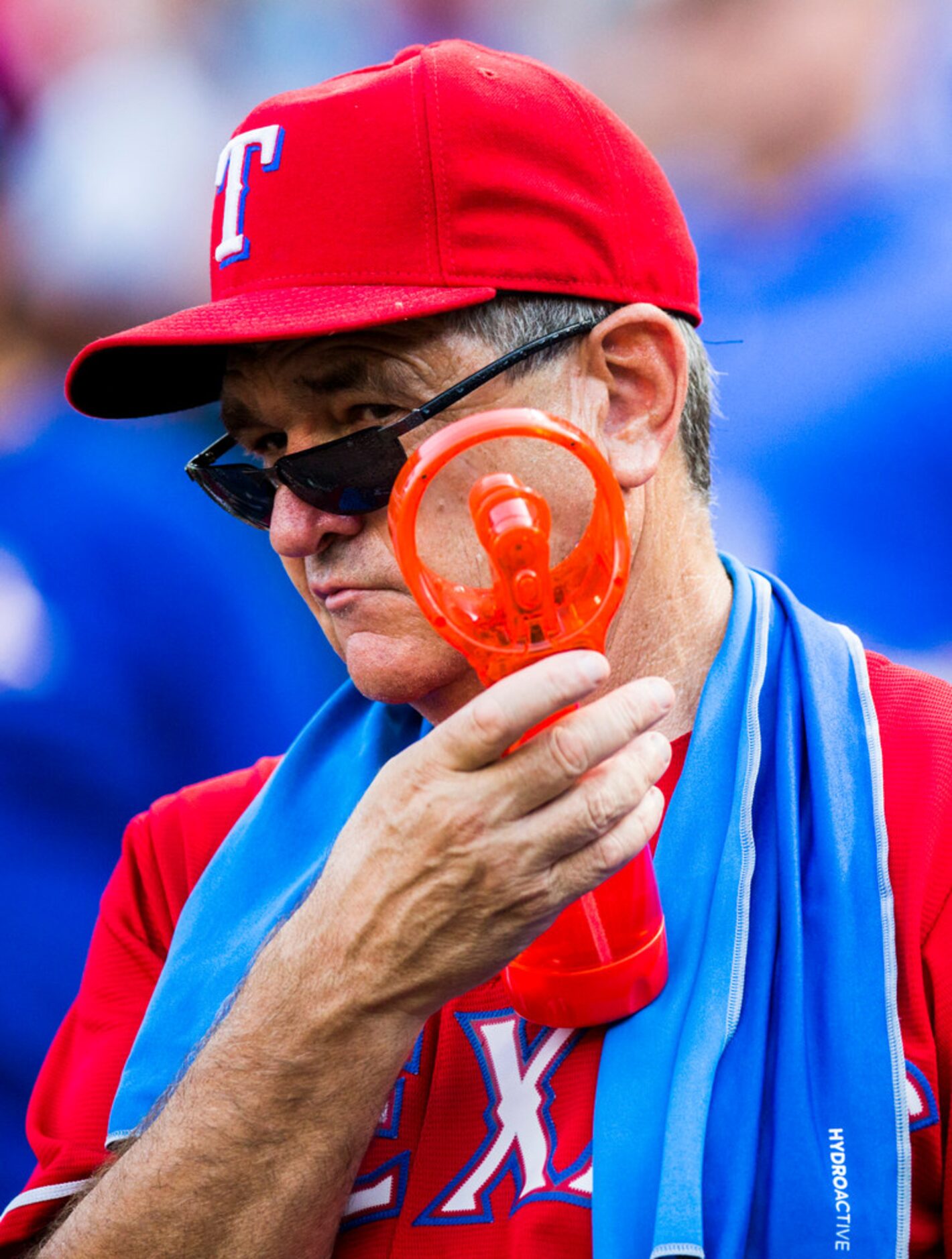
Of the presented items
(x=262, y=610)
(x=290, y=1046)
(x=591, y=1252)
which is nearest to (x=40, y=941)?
(x=262, y=610)

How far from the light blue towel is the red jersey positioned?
0.19 ft

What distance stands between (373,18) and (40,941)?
2459 millimetres

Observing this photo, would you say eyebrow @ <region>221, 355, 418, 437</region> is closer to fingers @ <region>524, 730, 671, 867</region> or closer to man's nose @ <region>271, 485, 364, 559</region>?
man's nose @ <region>271, 485, 364, 559</region>

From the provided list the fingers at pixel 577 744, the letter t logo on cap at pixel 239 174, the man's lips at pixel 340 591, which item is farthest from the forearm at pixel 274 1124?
the letter t logo on cap at pixel 239 174

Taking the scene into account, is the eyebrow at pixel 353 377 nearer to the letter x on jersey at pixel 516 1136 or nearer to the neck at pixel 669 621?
the neck at pixel 669 621

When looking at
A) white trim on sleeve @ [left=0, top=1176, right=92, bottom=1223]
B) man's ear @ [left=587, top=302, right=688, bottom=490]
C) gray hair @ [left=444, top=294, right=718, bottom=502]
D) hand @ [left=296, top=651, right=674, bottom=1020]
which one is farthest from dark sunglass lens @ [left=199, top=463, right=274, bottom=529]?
white trim on sleeve @ [left=0, top=1176, right=92, bottom=1223]

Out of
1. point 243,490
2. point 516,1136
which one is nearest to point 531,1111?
point 516,1136

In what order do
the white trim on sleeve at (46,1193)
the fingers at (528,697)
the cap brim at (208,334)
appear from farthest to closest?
the white trim on sleeve at (46,1193), the cap brim at (208,334), the fingers at (528,697)

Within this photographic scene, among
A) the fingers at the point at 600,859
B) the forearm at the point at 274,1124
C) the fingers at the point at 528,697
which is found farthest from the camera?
the forearm at the point at 274,1124

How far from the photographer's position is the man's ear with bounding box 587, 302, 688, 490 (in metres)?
1.82

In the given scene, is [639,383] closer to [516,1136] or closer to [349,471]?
[349,471]

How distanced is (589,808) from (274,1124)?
2.03 feet

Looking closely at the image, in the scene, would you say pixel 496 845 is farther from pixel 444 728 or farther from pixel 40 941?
pixel 40 941

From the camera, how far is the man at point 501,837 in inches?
55.3
